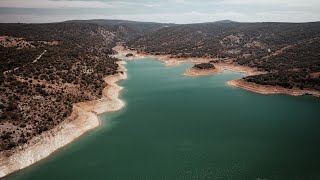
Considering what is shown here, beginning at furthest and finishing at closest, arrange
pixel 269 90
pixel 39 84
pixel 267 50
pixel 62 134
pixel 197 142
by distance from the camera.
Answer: pixel 267 50, pixel 269 90, pixel 39 84, pixel 62 134, pixel 197 142

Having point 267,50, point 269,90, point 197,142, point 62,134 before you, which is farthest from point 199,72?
point 62,134

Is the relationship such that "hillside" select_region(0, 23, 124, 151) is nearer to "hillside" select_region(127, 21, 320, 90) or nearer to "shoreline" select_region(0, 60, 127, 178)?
"shoreline" select_region(0, 60, 127, 178)

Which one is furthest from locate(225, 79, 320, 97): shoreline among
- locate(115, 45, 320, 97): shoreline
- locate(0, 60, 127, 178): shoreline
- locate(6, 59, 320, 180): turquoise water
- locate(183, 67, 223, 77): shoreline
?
locate(0, 60, 127, 178): shoreline

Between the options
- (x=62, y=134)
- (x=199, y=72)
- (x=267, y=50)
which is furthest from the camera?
(x=267, y=50)

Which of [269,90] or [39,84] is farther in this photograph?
[269,90]

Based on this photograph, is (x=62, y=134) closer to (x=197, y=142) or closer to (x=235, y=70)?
(x=197, y=142)
